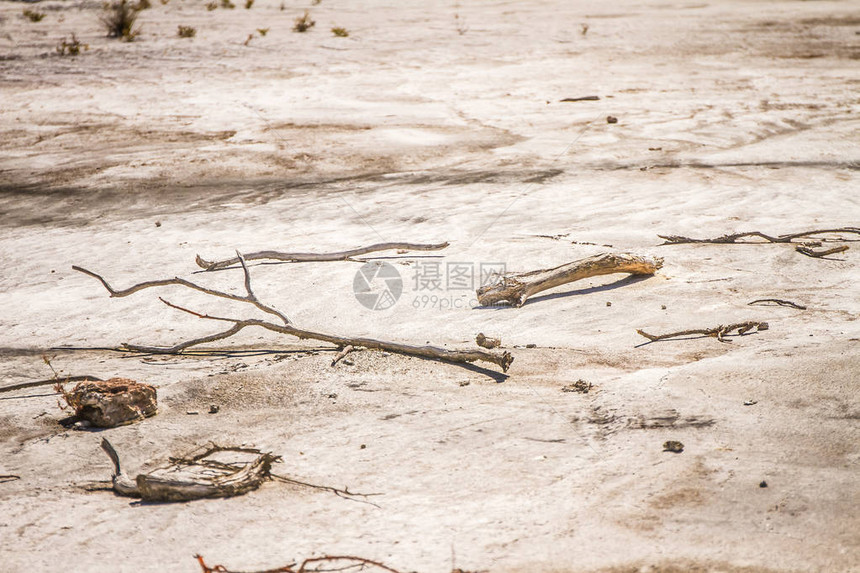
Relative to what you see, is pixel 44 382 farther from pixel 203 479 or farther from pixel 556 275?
pixel 556 275

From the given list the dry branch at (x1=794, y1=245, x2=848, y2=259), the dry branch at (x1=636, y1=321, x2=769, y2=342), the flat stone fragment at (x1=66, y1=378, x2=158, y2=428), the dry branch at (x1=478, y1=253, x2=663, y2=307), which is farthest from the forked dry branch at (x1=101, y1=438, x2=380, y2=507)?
the dry branch at (x1=794, y1=245, x2=848, y2=259)

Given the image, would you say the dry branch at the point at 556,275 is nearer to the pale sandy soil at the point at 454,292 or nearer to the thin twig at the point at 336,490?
the pale sandy soil at the point at 454,292

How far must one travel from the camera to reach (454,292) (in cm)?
529

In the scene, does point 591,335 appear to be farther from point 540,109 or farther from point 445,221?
point 540,109

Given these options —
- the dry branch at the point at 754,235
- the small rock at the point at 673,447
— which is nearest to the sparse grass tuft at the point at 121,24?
the dry branch at the point at 754,235

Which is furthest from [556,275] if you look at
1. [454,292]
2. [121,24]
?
[121,24]

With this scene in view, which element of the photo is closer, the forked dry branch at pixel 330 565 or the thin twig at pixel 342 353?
the forked dry branch at pixel 330 565

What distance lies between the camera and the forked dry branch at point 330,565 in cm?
251

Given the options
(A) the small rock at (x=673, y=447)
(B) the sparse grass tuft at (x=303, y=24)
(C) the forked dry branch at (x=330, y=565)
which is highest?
(B) the sparse grass tuft at (x=303, y=24)

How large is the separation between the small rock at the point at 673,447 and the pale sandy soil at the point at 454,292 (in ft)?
0.16

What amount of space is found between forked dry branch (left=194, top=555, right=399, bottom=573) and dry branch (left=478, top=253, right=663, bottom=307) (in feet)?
8.48

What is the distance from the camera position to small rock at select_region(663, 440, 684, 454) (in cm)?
304

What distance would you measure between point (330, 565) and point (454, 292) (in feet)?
9.57

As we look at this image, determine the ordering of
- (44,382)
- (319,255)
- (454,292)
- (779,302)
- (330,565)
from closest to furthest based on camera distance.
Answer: (330,565) < (44,382) < (779,302) < (454,292) < (319,255)
